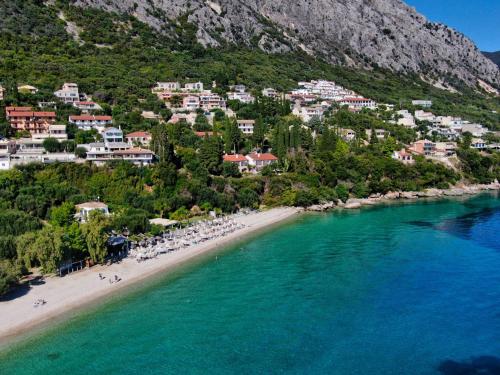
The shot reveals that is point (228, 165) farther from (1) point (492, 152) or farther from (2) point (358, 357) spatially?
(1) point (492, 152)

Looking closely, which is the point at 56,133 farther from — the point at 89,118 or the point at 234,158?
the point at 234,158

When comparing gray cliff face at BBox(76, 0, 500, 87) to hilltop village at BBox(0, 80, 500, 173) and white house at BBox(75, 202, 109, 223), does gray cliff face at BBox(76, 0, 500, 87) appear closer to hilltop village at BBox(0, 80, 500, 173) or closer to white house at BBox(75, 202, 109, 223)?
hilltop village at BBox(0, 80, 500, 173)

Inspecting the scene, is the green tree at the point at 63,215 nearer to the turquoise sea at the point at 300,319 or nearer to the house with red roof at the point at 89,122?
the turquoise sea at the point at 300,319

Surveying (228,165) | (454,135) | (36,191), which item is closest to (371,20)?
(454,135)

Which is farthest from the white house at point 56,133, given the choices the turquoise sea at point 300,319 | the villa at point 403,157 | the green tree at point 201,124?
the villa at point 403,157

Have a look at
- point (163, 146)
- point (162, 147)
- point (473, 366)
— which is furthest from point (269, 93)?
point (473, 366)

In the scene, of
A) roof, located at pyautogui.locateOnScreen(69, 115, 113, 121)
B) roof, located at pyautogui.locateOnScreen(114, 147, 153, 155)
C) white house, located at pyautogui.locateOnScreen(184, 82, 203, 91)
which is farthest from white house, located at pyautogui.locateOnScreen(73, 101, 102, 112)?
white house, located at pyautogui.locateOnScreen(184, 82, 203, 91)
